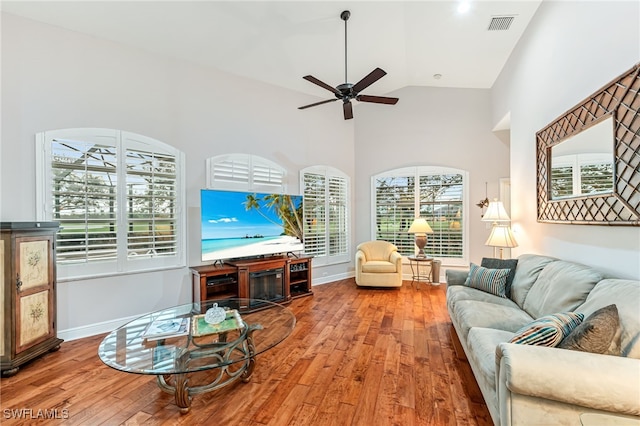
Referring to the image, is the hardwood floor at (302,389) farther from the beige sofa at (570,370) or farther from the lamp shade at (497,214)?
the lamp shade at (497,214)

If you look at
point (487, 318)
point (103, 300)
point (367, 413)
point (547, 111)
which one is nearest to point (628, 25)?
point (547, 111)

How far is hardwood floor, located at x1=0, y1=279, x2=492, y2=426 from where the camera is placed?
6.29ft

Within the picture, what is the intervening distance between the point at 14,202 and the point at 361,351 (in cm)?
385

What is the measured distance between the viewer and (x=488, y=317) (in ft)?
7.98

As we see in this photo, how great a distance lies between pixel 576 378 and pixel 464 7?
13.0 feet

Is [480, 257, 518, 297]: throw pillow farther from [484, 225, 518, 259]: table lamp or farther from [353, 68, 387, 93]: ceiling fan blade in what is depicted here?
[353, 68, 387, 93]: ceiling fan blade

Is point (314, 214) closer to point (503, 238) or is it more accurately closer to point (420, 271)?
point (420, 271)

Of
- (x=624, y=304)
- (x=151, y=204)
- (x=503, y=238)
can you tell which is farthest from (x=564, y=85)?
(x=151, y=204)

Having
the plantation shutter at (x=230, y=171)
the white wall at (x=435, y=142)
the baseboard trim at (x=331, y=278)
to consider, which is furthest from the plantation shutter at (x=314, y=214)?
the plantation shutter at (x=230, y=171)

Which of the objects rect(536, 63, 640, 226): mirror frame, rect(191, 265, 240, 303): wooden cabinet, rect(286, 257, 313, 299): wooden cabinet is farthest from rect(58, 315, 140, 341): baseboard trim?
rect(536, 63, 640, 226): mirror frame

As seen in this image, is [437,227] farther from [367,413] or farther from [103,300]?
[103,300]

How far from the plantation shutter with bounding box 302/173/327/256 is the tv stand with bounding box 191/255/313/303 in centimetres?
65

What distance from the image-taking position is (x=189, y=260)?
13.1ft

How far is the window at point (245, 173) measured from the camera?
4.27 meters
